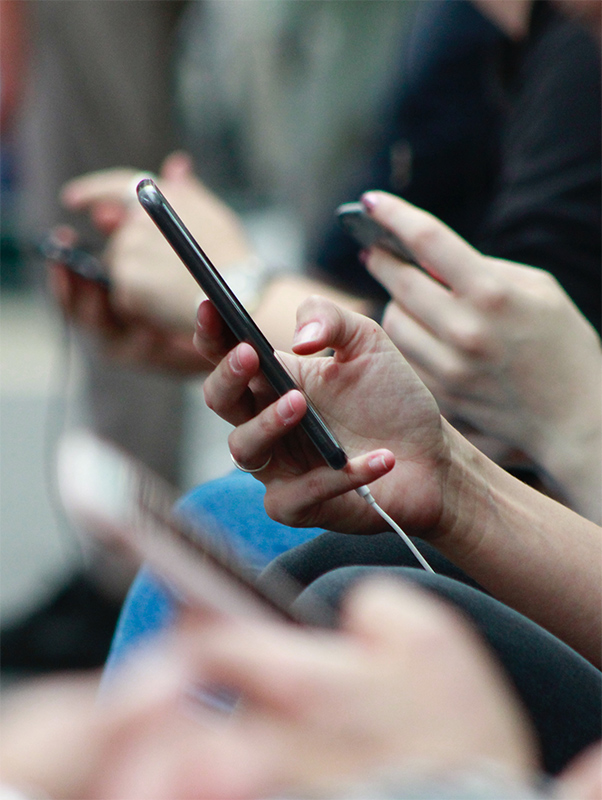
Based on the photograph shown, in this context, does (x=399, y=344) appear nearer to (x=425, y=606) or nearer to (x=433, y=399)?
(x=433, y=399)

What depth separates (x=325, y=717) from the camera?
0.16 metres

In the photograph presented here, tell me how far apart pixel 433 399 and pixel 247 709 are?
0.57 feet

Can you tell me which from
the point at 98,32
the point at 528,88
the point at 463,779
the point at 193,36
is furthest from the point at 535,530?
the point at 193,36

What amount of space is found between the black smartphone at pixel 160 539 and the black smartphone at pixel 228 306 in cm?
6

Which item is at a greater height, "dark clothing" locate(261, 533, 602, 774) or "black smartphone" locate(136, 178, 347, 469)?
"black smartphone" locate(136, 178, 347, 469)

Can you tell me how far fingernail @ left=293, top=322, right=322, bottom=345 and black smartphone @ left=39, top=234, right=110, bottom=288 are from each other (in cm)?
46

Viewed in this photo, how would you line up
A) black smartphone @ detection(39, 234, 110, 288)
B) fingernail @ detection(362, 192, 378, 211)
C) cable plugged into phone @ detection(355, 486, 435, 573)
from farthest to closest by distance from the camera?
black smartphone @ detection(39, 234, 110, 288) → fingernail @ detection(362, 192, 378, 211) → cable plugged into phone @ detection(355, 486, 435, 573)

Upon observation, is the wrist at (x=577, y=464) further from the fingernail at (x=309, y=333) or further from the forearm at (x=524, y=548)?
the fingernail at (x=309, y=333)

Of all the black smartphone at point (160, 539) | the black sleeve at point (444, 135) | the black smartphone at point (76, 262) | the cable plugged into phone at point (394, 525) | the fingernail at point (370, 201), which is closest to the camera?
the black smartphone at point (160, 539)

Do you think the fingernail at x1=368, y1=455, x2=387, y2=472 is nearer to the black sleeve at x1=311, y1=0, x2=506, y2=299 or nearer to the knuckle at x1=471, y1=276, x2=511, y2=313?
the knuckle at x1=471, y1=276, x2=511, y2=313

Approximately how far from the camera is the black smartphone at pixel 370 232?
0.39 m

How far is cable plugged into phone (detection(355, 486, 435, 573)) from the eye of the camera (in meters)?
0.30

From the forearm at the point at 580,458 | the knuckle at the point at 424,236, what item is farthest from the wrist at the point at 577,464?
the knuckle at the point at 424,236

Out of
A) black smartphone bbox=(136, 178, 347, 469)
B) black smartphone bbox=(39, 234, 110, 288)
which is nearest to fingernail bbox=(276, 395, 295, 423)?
black smartphone bbox=(136, 178, 347, 469)
